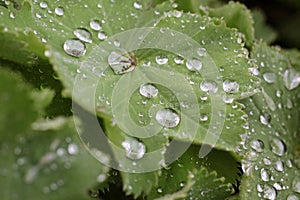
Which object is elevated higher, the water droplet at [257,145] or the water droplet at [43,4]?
the water droplet at [257,145]

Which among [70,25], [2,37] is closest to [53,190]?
[2,37]

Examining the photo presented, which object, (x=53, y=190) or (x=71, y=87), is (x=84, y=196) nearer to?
(x=53, y=190)

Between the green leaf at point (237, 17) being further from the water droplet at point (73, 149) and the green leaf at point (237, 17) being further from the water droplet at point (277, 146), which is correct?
the water droplet at point (73, 149)

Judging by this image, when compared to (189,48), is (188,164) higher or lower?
lower

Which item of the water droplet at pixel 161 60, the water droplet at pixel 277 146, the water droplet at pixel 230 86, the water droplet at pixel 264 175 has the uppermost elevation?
the water droplet at pixel 230 86

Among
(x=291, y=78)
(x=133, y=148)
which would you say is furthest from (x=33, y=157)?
(x=291, y=78)

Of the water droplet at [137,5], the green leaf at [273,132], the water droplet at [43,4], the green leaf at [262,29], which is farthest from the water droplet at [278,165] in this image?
the green leaf at [262,29]

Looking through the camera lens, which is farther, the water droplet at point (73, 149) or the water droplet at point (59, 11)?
the water droplet at point (59, 11)
